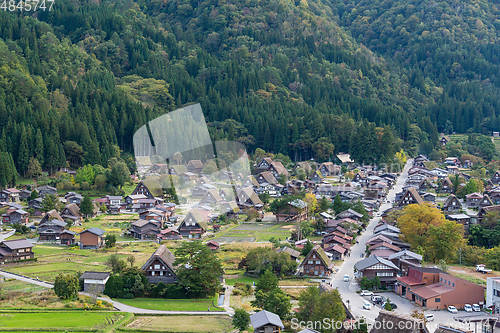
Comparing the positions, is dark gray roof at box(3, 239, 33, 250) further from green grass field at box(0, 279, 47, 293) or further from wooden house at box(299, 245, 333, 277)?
wooden house at box(299, 245, 333, 277)

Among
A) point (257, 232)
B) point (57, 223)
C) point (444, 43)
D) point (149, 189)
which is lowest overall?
point (257, 232)

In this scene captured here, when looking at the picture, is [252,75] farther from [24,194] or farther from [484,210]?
[484,210]

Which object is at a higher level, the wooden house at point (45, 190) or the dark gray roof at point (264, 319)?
the wooden house at point (45, 190)

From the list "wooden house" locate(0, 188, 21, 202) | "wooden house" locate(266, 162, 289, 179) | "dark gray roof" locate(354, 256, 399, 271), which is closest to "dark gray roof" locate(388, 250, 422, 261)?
"dark gray roof" locate(354, 256, 399, 271)

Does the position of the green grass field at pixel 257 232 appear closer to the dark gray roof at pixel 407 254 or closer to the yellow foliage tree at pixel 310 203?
the yellow foliage tree at pixel 310 203

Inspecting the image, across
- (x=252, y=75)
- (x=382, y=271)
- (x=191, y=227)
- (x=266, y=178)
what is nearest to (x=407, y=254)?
(x=382, y=271)

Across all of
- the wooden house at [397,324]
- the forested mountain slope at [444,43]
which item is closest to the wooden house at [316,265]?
the wooden house at [397,324]

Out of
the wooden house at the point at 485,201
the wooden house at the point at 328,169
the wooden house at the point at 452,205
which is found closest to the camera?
the wooden house at the point at 452,205
